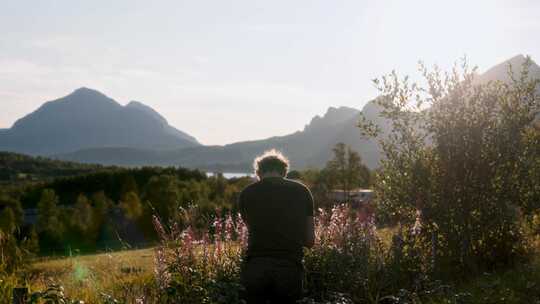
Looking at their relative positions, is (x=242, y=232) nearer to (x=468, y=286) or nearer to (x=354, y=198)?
(x=468, y=286)

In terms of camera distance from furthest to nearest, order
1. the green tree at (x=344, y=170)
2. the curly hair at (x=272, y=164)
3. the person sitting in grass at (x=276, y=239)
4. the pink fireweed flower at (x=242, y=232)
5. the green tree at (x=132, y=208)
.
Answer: the green tree at (x=132, y=208) → the green tree at (x=344, y=170) → the pink fireweed flower at (x=242, y=232) → the curly hair at (x=272, y=164) → the person sitting in grass at (x=276, y=239)

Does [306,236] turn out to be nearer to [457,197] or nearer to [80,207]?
[457,197]

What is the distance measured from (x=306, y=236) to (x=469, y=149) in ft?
16.4

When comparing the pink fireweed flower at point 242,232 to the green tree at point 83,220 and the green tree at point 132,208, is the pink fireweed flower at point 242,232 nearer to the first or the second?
the green tree at point 132,208

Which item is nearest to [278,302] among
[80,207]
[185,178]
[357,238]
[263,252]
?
[263,252]

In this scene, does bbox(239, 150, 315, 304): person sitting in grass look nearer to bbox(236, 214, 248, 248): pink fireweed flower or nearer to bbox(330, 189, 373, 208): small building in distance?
bbox(236, 214, 248, 248): pink fireweed flower

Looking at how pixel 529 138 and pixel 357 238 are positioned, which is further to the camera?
pixel 529 138

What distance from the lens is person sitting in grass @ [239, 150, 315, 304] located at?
5.70m

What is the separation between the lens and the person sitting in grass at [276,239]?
5.70 metres

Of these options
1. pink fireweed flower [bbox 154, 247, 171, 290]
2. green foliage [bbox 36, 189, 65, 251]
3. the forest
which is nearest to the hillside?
green foliage [bbox 36, 189, 65, 251]

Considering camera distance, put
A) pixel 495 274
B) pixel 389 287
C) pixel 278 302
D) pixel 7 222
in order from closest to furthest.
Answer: pixel 278 302, pixel 389 287, pixel 495 274, pixel 7 222

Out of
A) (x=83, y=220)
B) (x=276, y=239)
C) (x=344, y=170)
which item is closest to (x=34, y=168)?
(x=83, y=220)

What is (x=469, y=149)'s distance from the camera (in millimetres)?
9594

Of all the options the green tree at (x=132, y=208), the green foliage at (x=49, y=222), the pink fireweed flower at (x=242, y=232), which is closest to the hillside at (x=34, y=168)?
→ the green foliage at (x=49, y=222)
